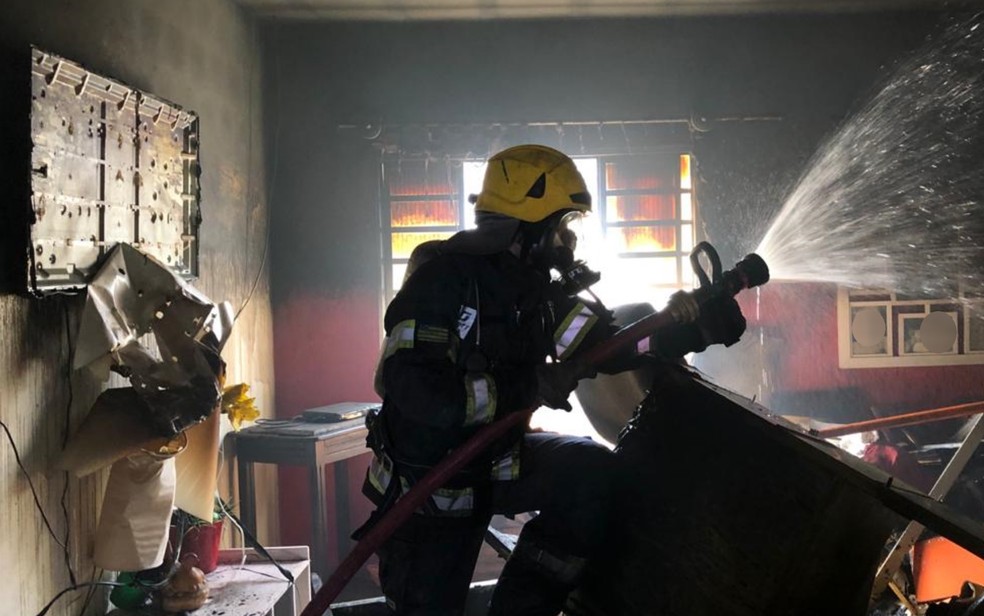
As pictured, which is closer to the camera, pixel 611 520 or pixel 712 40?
pixel 611 520

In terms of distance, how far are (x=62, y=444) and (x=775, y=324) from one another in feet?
14.7

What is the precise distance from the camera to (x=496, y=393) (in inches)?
80.0

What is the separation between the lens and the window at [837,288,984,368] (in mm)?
5648

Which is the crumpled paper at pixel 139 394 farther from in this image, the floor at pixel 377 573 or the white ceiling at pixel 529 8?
the white ceiling at pixel 529 8

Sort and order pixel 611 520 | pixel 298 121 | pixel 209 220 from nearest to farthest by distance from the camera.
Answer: pixel 611 520 → pixel 209 220 → pixel 298 121

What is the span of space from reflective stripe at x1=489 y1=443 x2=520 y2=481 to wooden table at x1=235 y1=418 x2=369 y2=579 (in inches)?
100

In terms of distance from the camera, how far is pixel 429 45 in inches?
218

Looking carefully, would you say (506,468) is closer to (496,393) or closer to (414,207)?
(496,393)

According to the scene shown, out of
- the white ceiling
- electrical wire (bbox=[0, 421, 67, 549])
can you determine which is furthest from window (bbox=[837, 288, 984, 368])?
electrical wire (bbox=[0, 421, 67, 549])

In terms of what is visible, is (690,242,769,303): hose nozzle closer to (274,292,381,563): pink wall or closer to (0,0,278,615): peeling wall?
(0,0,278,615): peeling wall

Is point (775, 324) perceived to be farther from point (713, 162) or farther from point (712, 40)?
point (712, 40)

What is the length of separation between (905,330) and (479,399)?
15.3ft

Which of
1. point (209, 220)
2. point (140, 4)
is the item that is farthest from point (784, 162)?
point (140, 4)

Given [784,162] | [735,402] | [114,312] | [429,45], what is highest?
[429,45]
